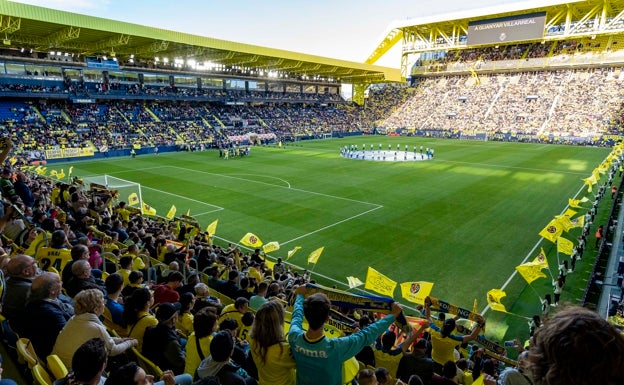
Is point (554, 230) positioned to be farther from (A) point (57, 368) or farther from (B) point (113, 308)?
(A) point (57, 368)

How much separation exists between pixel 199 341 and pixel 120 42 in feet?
158

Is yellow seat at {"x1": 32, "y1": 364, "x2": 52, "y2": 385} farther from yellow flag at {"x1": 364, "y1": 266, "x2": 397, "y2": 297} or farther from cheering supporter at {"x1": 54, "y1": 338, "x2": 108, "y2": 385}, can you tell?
yellow flag at {"x1": 364, "y1": 266, "x2": 397, "y2": 297}

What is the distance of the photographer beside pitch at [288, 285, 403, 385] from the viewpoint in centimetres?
325

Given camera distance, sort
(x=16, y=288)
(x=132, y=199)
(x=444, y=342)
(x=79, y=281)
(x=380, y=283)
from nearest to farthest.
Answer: (x=16, y=288), (x=79, y=281), (x=444, y=342), (x=380, y=283), (x=132, y=199)

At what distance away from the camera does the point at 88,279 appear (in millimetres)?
6027

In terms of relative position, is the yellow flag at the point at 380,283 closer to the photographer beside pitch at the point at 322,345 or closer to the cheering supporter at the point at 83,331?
the photographer beside pitch at the point at 322,345

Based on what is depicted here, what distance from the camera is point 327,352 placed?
3303 millimetres

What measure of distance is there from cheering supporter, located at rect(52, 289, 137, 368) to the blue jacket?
7.12 ft

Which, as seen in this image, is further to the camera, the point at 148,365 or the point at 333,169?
the point at 333,169

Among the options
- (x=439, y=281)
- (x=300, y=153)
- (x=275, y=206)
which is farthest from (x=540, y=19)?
(x=439, y=281)

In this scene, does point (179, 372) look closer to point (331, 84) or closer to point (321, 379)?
point (321, 379)

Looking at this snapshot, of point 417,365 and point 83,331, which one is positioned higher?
point 83,331

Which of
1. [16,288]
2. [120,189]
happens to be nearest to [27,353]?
[16,288]

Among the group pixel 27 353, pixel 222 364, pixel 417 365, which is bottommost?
pixel 417 365
